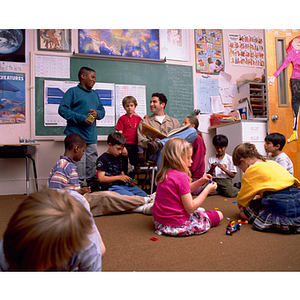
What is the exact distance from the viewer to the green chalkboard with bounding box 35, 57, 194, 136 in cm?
327

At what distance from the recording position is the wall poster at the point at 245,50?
4164mm

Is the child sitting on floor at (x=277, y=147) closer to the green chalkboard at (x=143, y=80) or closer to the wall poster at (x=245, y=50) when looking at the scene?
the green chalkboard at (x=143, y=80)

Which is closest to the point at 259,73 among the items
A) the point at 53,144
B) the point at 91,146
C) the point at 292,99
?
the point at 292,99

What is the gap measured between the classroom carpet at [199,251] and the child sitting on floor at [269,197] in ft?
Answer: 0.22

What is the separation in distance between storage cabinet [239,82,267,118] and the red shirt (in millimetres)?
1913

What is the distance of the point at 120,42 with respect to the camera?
3.59m

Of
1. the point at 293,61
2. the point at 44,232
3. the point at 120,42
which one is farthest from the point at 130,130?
the point at 44,232

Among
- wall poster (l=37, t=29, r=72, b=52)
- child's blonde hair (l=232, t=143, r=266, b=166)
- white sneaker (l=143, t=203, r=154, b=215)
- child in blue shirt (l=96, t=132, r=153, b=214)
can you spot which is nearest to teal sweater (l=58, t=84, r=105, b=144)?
child in blue shirt (l=96, t=132, r=153, b=214)

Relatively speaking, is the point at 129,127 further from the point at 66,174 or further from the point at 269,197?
the point at 269,197

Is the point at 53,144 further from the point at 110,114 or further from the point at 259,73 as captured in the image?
the point at 259,73

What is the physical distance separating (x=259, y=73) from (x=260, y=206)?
11.6 feet

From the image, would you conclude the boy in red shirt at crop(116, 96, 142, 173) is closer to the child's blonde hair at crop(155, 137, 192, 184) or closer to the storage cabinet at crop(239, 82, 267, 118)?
the child's blonde hair at crop(155, 137, 192, 184)

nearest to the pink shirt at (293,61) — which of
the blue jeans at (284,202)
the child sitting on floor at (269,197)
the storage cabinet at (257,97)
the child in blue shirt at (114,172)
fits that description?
the storage cabinet at (257,97)

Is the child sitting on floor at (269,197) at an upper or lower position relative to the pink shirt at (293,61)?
lower
